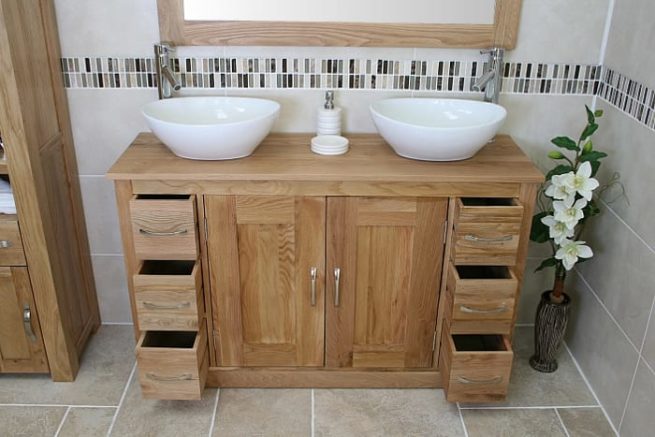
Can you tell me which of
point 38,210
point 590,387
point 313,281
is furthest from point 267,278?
point 590,387

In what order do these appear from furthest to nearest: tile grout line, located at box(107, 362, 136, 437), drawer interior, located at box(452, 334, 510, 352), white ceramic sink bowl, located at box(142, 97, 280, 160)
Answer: drawer interior, located at box(452, 334, 510, 352), tile grout line, located at box(107, 362, 136, 437), white ceramic sink bowl, located at box(142, 97, 280, 160)

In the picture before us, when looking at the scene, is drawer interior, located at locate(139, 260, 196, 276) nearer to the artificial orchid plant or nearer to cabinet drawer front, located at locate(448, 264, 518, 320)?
cabinet drawer front, located at locate(448, 264, 518, 320)

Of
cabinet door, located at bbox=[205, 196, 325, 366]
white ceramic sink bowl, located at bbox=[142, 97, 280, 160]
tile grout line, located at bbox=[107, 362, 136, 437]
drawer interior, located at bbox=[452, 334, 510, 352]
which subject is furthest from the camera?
drawer interior, located at bbox=[452, 334, 510, 352]

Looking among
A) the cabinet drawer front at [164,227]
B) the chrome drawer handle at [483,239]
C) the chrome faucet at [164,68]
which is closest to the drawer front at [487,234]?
the chrome drawer handle at [483,239]

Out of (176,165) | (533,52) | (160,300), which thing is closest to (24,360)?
(160,300)

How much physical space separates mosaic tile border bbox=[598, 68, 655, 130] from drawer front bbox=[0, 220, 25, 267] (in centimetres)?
194

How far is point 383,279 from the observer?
2.08 metres

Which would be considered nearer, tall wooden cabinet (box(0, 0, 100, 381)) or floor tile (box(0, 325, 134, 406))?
tall wooden cabinet (box(0, 0, 100, 381))

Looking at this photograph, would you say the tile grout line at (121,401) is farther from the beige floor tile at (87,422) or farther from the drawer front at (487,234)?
the drawer front at (487,234)

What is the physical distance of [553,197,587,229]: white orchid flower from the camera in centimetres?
203

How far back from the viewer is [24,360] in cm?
222

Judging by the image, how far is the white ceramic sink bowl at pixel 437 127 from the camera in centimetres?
188

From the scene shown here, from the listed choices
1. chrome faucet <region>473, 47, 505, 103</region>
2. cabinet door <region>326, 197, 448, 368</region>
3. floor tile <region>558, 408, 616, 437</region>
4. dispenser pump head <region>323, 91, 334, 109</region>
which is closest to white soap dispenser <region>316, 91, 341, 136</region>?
dispenser pump head <region>323, 91, 334, 109</region>

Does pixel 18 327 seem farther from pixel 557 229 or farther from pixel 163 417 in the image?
pixel 557 229
